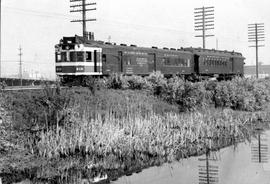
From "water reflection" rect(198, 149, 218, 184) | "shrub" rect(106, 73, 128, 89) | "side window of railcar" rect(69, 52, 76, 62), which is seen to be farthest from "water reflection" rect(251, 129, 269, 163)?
"side window of railcar" rect(69, 52, 76, 62)

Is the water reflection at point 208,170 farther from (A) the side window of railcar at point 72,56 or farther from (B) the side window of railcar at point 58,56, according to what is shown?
(B) the side window of railcar at point 58,56

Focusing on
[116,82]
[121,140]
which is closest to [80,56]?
[116,82]

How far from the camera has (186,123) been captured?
19.4 meters

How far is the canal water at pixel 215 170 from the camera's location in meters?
12.6

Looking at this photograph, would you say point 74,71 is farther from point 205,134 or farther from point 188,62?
point 188,62

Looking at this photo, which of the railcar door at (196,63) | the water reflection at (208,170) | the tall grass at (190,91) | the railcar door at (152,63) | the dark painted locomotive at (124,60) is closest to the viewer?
the water reflection at (208,170)

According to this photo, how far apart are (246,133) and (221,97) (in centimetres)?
735

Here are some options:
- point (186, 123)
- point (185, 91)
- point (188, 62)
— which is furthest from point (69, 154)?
point (188, 62)

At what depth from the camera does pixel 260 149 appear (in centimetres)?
1769

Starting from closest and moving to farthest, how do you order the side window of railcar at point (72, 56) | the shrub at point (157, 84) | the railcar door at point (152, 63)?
the side window of railcar at point (72, 56) → the shrub at point (157, 84) → the railcar door at point (152, 63)

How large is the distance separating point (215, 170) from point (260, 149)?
15.2 ft

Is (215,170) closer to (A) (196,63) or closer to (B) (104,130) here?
(B) (104,130)

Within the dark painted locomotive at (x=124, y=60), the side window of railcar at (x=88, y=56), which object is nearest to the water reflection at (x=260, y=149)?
the dark painted locomotive at (x=124, y=60)

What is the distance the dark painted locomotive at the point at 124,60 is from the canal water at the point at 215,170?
1198 centimetres
